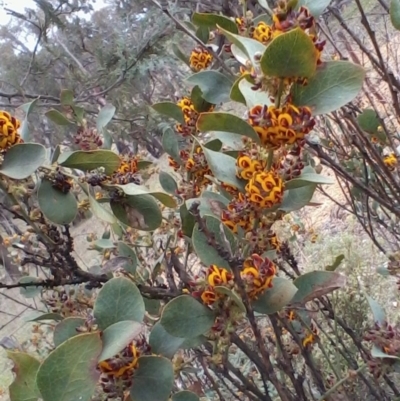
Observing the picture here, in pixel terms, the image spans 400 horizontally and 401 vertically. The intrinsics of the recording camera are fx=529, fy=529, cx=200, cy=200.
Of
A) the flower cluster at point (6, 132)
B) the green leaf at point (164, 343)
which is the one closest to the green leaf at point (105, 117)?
Result: the flower cluster at point (6, 132)

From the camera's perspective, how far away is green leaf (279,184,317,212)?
547 millimetres

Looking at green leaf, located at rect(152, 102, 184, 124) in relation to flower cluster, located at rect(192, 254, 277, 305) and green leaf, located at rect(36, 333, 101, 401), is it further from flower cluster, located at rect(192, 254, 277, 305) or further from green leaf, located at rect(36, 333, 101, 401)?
green leaf, located at rect(36, 333, 101, 401)

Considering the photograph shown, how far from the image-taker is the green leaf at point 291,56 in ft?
1.28

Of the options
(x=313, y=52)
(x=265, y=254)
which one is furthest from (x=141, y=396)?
(x=313, y=52)

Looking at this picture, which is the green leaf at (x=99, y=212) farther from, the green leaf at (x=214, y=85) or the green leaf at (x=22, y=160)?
the green leaf at (x=214, y=85)

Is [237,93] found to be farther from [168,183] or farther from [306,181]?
[168,183]

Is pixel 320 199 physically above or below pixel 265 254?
below

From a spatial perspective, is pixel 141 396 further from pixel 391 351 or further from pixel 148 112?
pixel 148 112

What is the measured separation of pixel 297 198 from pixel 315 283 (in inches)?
3.6

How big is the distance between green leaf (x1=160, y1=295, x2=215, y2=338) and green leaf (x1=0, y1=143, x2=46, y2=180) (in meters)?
0.18

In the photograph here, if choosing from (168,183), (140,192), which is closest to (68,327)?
(140,192)

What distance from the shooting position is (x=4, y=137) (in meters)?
0.52

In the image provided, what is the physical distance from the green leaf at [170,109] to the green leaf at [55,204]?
21 cm

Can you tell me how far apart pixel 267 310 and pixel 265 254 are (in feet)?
0.24
